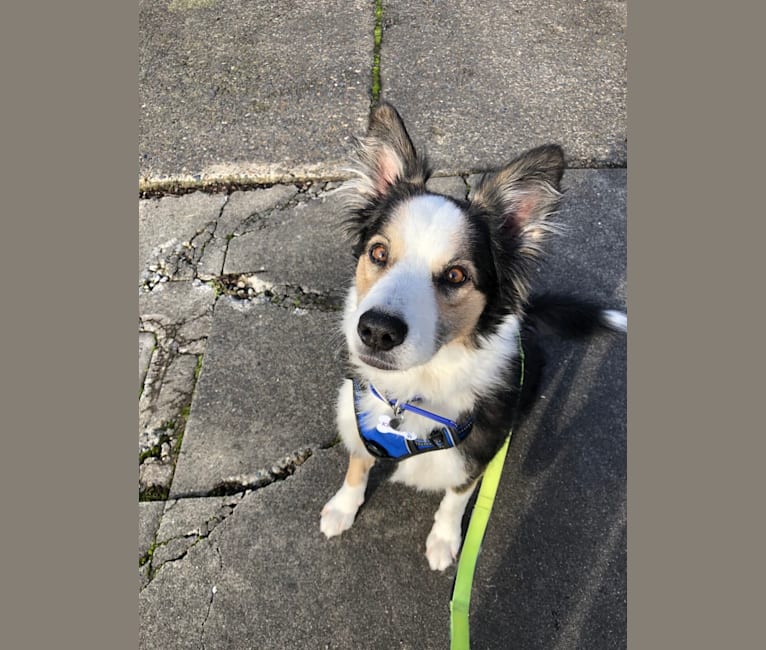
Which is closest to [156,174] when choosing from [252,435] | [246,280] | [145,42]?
[246,280]

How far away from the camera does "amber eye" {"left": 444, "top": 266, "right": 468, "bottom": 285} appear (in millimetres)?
2033

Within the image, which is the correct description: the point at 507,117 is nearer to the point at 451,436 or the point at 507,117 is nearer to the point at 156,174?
the point at 156,174

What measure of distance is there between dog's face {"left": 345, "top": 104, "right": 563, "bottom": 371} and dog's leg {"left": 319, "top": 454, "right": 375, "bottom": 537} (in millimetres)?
729

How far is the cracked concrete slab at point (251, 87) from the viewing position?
415 centimetres

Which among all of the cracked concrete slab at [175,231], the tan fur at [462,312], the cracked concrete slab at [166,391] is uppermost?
the tan fur at [462,312]

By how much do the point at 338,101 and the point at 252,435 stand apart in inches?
116

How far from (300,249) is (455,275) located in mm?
1806

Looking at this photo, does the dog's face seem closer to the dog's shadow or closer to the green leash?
the green leash

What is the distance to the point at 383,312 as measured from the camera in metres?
1.78

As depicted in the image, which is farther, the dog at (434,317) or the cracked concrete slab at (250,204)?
the cracked concrete slab at (250,204)

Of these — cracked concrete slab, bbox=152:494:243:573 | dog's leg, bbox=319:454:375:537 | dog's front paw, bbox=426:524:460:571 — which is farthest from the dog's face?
cracked concrete slab, bbox=152:494:243:573

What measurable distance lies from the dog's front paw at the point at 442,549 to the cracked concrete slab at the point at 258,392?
0.74 m

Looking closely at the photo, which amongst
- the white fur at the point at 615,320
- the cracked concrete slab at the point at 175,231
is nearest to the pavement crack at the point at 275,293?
the cracked concrete slab at the point at 175,231

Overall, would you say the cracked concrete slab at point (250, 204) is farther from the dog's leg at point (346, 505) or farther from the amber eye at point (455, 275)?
the amber eye at point (455, 275)
